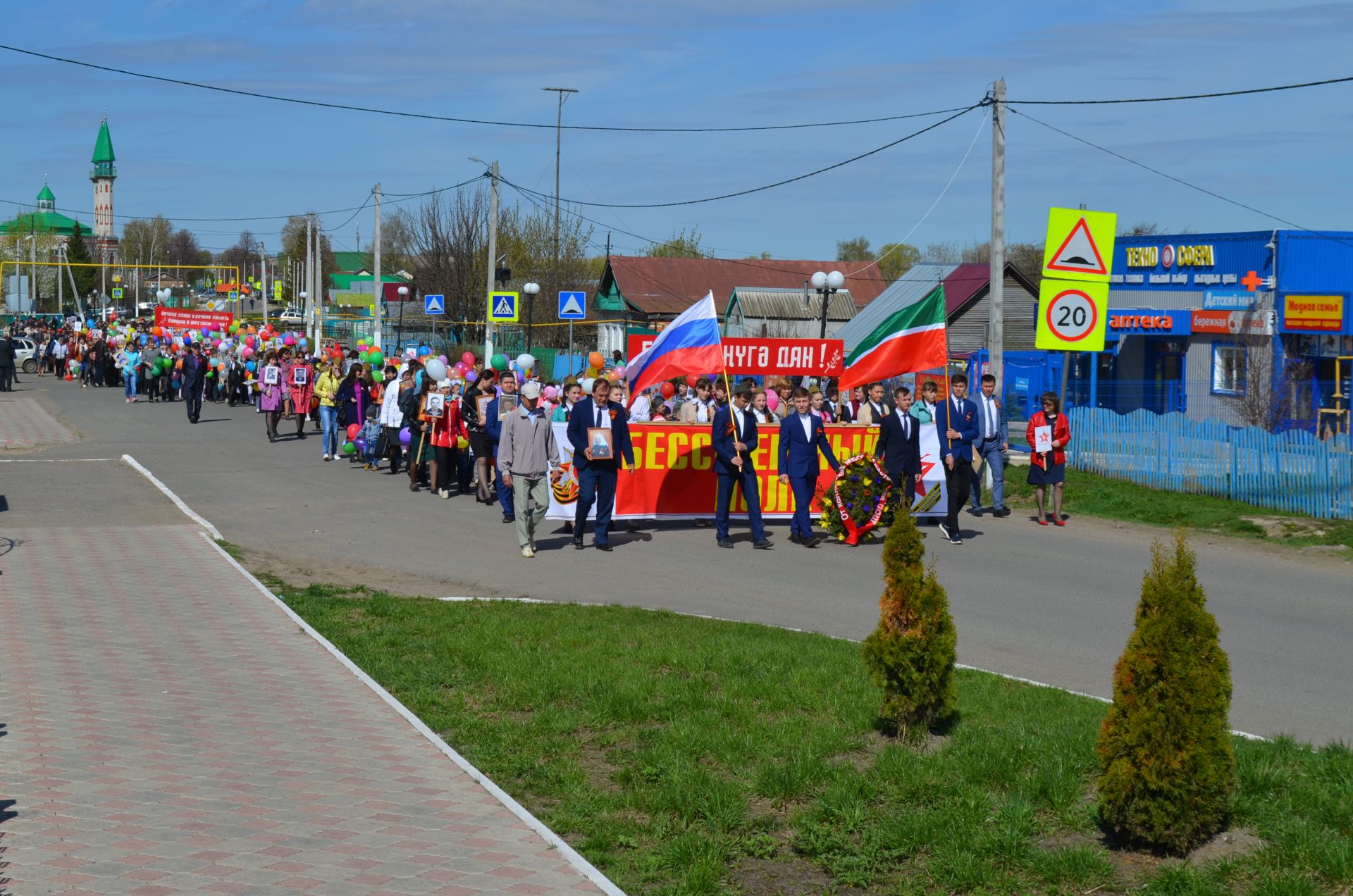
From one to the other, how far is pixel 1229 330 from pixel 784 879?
31.5 meters

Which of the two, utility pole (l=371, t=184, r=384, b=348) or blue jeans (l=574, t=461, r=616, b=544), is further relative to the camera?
utility pole (l=371, t=184, r=384, b=348)

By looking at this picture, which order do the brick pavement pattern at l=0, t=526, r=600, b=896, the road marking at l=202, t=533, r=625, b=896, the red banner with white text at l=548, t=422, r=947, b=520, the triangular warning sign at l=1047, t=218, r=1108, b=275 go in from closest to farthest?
the brick pavement pattern at l=0, t=526, r=600, b=896 → the road marking at l=202, t=533, r=625, b=896 → the red banner with white text at l=548, t=422, r=947, b=520 → the triangular warning sign at l=1047, t=218, r=1108, b=275

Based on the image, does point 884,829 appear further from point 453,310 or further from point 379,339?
point 453,310

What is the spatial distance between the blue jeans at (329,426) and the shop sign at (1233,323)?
22490 mm

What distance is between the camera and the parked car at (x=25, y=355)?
5812 centimetres

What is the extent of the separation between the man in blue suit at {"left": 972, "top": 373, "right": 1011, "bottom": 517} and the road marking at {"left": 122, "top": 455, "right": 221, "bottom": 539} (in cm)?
941

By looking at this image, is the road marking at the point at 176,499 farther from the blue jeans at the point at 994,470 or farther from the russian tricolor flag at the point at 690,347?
the blue jeans at the point at 994,470

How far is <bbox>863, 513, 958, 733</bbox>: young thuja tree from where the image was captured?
271 inches

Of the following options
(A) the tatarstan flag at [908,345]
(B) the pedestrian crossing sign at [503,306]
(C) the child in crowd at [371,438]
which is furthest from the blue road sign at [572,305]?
(A) the tatarstan flag at [908,345]

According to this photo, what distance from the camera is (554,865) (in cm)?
537

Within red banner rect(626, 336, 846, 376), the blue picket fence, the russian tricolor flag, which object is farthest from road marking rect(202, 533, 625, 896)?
the blue picket fence

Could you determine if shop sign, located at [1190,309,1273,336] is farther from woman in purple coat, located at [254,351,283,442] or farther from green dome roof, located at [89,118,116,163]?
green dome roof, located at [89,118,116,163]

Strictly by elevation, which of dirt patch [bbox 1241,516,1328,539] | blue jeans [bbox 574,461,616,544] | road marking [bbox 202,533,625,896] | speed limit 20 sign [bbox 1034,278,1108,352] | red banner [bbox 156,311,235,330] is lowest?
road marking [bbox 202,533,625,896]

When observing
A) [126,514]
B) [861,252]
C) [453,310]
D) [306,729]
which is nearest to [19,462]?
[126,514]
